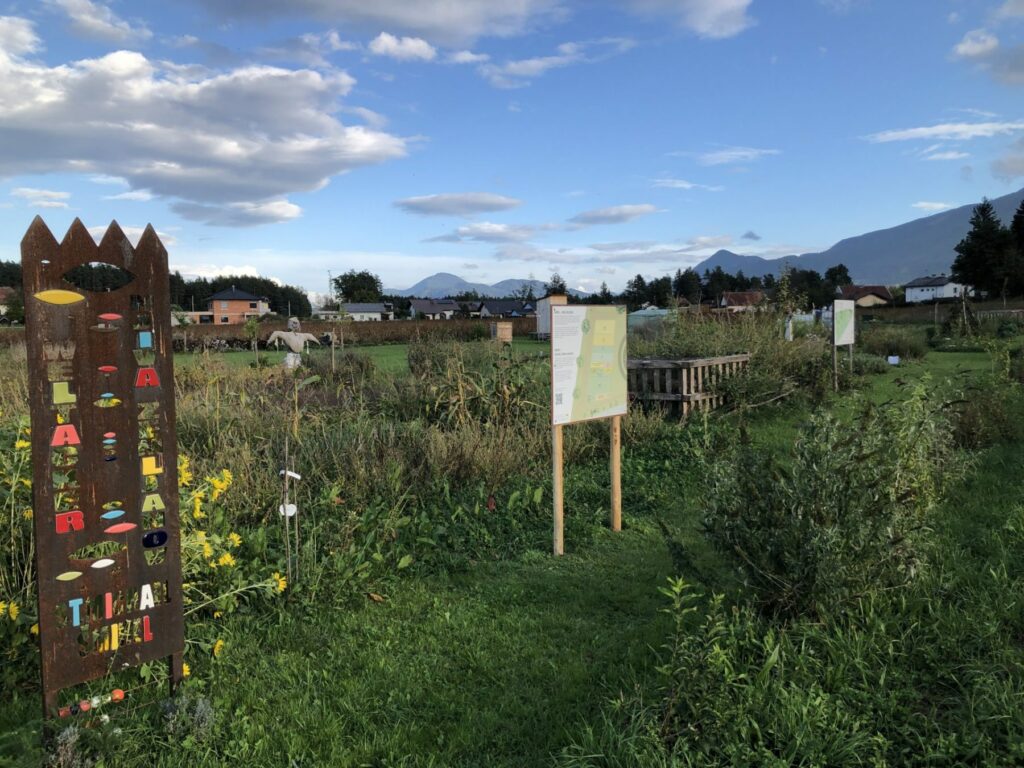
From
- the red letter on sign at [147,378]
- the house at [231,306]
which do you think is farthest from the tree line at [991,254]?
the house at [231,306]

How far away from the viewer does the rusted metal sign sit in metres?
2.48

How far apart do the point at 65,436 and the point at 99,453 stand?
0.14 metres

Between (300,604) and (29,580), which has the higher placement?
(29,580)

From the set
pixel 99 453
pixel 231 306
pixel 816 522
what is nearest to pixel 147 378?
pixel 99 453

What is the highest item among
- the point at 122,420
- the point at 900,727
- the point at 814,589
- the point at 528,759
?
the point at 122,420

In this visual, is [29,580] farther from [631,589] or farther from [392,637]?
[631,589]

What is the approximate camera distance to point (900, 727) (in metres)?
2.54

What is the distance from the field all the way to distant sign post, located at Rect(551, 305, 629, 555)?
503 millimetres

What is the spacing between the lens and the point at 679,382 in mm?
9680

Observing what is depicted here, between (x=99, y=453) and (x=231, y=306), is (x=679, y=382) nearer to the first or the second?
(x=99, y=453)

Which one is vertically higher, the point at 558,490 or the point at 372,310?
the point at 372,310

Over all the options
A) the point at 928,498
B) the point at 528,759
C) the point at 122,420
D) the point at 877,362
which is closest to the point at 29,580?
→ the point at 122,420

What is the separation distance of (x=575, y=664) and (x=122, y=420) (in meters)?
2.22

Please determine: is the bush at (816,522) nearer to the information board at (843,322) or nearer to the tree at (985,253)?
the information board at (843,322)
